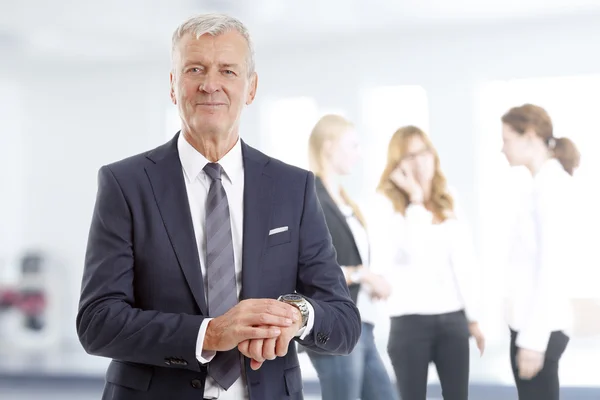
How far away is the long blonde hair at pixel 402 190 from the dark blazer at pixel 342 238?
304 millimetres

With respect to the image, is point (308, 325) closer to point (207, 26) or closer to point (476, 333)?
point (207, 26)

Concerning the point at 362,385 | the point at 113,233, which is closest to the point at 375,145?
the point at 362,385

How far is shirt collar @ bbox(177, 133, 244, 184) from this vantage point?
1.62 m

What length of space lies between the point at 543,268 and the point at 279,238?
2.27 metres

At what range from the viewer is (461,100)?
12.3 ft

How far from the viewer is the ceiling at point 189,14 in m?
3.78

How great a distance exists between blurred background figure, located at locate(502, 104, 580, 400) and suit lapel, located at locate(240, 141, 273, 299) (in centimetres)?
216

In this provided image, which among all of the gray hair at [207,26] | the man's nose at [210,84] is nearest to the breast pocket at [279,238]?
the man's nose at [210,84]

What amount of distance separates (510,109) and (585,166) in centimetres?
48

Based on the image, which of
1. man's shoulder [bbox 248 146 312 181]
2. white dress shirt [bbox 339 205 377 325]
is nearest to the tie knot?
man's shoulder [bbox 248 146 312 181]

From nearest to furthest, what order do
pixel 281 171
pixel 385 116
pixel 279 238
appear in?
pixel 279 238 < pixel 281 171 < pixel 385 116

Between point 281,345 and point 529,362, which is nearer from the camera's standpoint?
point 281,345

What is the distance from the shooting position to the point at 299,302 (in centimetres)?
146

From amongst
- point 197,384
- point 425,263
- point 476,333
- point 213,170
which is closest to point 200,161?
point 213,170
